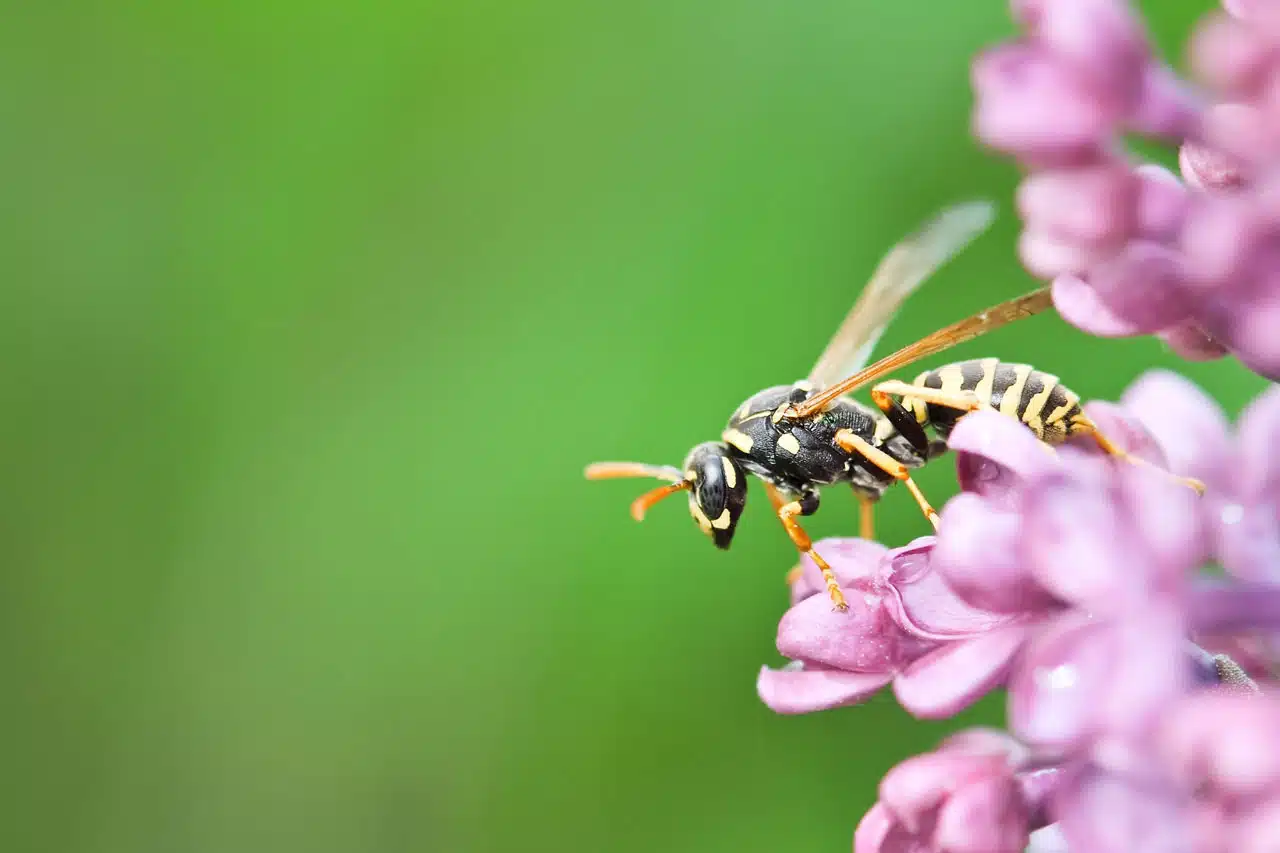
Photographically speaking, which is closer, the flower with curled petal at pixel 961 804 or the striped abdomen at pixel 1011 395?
the flower with curled petal at pixel 961 804

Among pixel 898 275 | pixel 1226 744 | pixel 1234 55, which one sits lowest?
pixel 1226 744

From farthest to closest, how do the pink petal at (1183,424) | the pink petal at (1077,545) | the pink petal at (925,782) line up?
the pink petal at (1183,424)
the pink petal at (925,782)
the pink petal at (1077,545)

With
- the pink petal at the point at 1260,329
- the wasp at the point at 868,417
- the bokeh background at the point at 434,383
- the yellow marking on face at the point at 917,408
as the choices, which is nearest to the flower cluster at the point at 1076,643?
the pink petal at the point at 1260,329

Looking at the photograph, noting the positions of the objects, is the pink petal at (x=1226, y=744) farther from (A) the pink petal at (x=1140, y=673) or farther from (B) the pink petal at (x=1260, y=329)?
(B) the pink petal at (x=1260, y=329)

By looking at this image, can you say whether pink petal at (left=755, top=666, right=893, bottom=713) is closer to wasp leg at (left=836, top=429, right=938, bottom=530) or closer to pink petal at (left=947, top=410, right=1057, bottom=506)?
pink petal at (left=947, top=410, right=1057, bottom=506)

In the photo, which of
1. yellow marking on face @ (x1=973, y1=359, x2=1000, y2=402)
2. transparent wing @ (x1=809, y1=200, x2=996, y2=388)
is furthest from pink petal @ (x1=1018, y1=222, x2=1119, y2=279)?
transparent wing @ (x1=809, y1=200, x2=996, y2=388)

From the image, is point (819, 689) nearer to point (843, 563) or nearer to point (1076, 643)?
point (843, 563)

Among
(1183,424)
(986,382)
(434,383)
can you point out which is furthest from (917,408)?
(434,383)
